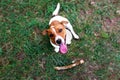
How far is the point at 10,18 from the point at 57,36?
2.90 feet

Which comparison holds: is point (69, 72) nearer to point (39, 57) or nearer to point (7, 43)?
point (39, 57)

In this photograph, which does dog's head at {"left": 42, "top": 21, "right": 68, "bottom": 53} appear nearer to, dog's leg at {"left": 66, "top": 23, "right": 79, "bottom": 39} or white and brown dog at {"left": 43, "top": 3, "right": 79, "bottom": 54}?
white and brown dog at {"left": 43, "top": 3, "right": 79, "bottom": 54}

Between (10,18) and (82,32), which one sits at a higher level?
(10,18)

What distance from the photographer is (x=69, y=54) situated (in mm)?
3742

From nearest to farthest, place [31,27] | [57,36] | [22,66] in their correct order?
[57,36] < [22,66] < [31,27]

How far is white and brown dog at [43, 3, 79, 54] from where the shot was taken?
3.47m

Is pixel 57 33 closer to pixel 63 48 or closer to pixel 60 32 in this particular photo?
pixel 60 32

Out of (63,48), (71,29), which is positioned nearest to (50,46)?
(63,48)

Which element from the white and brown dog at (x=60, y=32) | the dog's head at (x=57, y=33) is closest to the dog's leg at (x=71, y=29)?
the white and brown dog at (x=60, y=32)

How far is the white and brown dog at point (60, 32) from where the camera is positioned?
347cm

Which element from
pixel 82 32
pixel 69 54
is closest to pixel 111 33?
pixel 82 32

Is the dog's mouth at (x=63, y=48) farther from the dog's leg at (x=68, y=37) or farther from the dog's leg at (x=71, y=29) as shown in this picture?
the dog's leg at (x=71, y=29)

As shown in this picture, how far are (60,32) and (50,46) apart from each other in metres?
0.38

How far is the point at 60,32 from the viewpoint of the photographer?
3.48 meters
